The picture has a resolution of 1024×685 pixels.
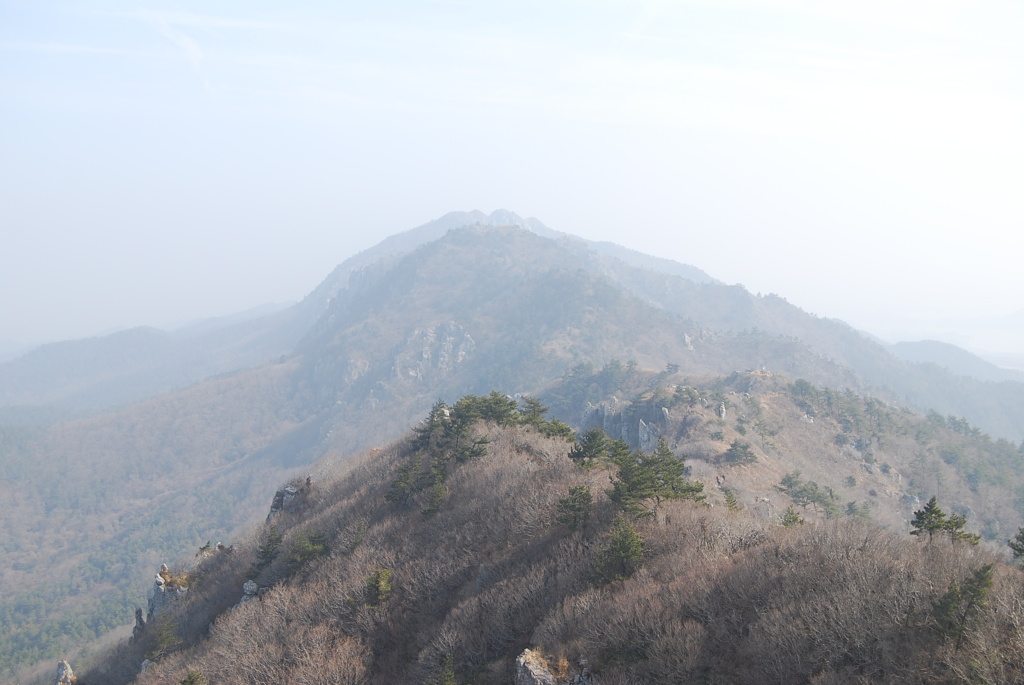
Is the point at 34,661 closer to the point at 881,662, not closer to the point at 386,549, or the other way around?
the point at 386,549

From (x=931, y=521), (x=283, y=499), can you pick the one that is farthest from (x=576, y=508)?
(x=283, y=499)

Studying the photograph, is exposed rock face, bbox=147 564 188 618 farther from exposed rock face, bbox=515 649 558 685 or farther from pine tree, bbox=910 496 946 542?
pine tree, bbox=910 496 946 542

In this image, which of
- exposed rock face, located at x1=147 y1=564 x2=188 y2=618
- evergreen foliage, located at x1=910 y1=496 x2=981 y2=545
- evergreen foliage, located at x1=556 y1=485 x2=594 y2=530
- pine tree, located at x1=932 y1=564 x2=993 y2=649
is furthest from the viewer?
exposed rock face, located at x1=147 y1=564 x2=188 y2=618

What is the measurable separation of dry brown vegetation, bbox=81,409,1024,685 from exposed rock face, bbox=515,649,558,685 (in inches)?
28.4

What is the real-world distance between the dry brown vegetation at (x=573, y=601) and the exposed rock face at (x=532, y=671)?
0.72m

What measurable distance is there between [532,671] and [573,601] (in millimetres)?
4201

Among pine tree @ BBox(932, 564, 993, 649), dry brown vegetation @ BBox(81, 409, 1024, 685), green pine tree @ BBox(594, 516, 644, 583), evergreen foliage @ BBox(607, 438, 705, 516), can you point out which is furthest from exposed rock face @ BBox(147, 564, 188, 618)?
pine tree @ BBox(932, 564, 993, 649)

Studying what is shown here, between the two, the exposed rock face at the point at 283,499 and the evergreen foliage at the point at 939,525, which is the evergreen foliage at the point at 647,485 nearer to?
the evergreen foliage at the point at 939,525

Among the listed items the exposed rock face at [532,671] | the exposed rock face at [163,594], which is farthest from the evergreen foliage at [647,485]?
the exposed rock face at [163,594]

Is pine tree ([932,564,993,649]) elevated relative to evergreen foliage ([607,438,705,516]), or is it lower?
elevated

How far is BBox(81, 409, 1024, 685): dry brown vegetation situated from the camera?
17.3 meters

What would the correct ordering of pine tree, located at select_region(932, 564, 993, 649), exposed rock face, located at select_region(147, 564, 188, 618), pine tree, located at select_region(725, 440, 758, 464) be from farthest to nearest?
1. pine tree, located at select_region(725, 440, 758, 464)
2. exposed rock face, located at select_region(147, 564, 188, 618)
3. pine tree, located at select_region(932, 564, 993, 649)

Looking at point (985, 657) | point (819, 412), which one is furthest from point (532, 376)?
point (985, 657)

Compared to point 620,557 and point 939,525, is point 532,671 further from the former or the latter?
point 939,525
